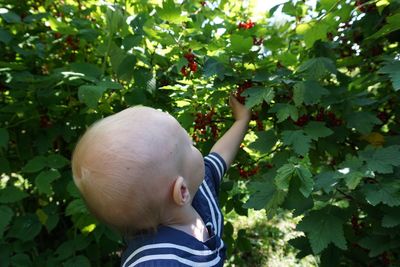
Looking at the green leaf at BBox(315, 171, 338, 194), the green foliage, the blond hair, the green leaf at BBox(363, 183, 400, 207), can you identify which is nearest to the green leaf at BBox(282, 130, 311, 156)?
the green foliage

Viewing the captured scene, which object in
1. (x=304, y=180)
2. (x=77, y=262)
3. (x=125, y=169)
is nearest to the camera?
(x=125, y=169)

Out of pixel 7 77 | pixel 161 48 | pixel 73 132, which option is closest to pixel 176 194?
pixel 161 48

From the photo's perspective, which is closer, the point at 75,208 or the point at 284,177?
the point at 284,177

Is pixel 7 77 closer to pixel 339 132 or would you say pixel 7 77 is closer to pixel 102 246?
pixel 102 246

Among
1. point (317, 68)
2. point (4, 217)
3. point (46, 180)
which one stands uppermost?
point (317, 68)

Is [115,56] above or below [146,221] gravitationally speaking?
above

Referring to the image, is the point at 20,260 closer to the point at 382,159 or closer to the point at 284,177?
the point at 284,177

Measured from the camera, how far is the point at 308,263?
2881 mm

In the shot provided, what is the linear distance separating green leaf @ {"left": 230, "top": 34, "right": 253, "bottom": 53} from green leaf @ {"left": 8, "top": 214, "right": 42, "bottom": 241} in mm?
1413

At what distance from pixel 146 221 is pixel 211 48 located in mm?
763

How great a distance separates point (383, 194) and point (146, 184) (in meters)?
0.65

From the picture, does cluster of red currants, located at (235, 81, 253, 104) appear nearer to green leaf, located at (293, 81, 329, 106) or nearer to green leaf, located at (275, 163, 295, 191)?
green leaf, located at (293, 81, 329, 106)

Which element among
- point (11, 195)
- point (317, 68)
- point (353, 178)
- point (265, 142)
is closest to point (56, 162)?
point (11, 195)

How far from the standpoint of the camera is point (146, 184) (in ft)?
3.27
